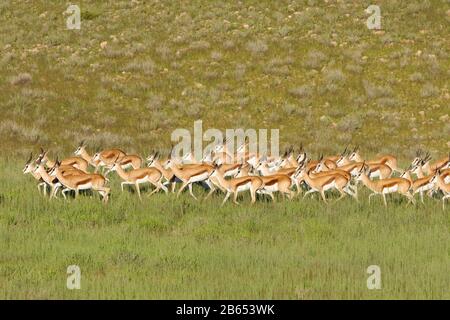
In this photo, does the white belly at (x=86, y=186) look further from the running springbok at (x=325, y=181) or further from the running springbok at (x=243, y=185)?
the running springbok at (x=325, y=181)

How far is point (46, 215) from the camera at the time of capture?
17109 millimetres

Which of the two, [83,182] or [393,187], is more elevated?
[83,182]

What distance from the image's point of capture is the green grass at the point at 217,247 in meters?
12.2

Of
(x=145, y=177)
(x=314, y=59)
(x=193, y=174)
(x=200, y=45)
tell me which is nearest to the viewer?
(x=193, y=174)

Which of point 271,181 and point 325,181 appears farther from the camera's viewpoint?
point 325,181

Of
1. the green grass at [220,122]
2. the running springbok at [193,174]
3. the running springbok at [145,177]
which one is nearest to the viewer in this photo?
the green grass at [220,122]

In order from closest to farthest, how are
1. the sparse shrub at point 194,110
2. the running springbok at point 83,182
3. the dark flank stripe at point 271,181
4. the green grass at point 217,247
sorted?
1. the green grass at point 217,247
2. the running springbok at point 83,182
3. the dark flank stripe at point 271,181
4. the sparse shrub at point 194,110

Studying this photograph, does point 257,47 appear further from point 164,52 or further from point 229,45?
point 164,52

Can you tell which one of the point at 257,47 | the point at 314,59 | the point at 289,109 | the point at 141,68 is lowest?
the point at 289,109

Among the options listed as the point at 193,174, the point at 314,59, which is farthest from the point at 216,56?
the point at 193,174

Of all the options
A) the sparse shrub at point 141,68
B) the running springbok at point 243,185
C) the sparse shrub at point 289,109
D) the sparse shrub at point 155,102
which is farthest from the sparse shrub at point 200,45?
the running springbok at point 243,185

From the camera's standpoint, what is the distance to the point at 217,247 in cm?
1482
